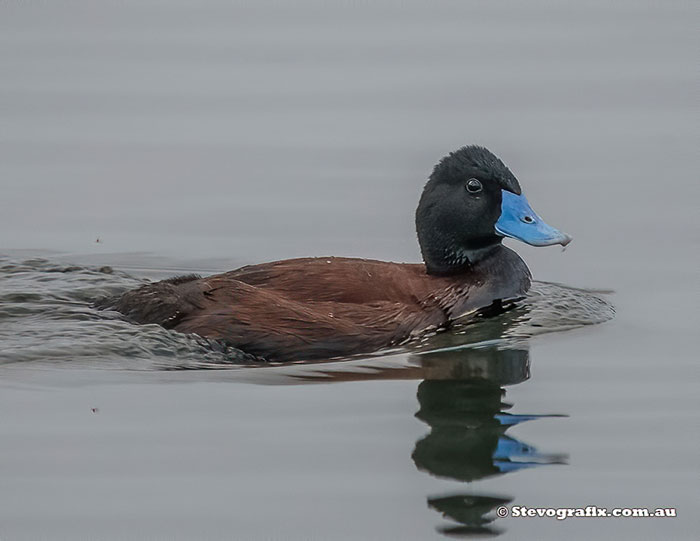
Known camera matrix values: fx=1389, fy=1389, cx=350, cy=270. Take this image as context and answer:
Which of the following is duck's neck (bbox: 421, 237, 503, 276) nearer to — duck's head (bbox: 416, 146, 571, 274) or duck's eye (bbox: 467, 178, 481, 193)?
duck's head (bbox: 416, 146, 571, 274)

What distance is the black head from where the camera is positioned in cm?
899

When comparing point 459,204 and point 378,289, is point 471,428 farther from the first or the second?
point 459,204

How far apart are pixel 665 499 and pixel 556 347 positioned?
8.05 feet

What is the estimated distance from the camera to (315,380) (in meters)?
7.60

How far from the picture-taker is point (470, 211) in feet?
29.5

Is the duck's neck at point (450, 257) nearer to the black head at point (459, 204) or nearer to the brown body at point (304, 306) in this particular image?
the black head at point (459, 204)

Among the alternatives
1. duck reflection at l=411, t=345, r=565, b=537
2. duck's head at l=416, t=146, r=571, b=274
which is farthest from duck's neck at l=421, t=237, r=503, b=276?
duck reflection at l=411, t=345, r=565, b=537

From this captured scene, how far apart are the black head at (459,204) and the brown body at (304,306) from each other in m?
0.27

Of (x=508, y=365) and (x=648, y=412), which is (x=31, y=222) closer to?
(x=508, y=365)

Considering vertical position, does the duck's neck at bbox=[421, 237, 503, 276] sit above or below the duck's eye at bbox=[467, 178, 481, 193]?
below

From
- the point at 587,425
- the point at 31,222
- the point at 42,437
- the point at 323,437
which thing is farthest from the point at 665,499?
the point at 31,222

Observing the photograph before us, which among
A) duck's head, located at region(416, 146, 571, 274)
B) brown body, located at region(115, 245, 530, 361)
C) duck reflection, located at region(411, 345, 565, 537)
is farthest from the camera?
duck's head, located at region(416, 146, 571, 274)

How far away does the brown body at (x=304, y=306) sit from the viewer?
8016 millimetres

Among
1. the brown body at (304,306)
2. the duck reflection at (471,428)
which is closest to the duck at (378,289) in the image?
the brown body at (304,306)
